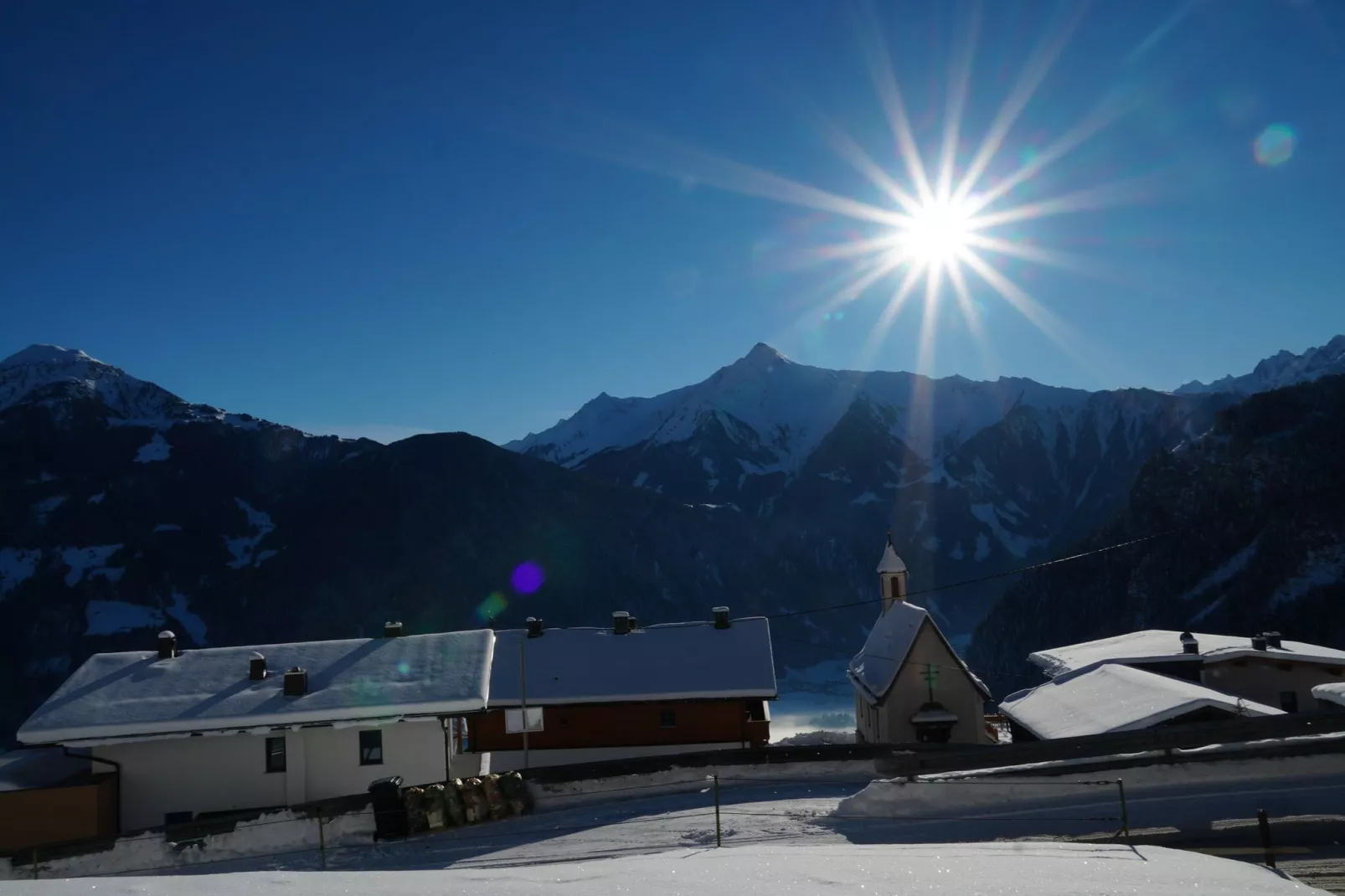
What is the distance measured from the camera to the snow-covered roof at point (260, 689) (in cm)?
2708

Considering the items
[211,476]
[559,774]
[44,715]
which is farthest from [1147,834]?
[211,476]

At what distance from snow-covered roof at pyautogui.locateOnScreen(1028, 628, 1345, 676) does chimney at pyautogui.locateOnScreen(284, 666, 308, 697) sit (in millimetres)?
29012

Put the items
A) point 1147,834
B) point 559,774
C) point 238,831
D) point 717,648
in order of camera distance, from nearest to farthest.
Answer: point 1147,834 → point 238,831 → point 559,774 → point 717,648

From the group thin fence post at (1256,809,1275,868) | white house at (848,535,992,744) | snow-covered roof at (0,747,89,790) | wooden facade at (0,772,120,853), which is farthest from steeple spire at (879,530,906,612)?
thin fence post at (1256,809,1275,868)

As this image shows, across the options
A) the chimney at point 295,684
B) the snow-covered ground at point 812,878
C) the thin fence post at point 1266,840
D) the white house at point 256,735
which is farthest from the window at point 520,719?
the thin fence post at point 1266,840

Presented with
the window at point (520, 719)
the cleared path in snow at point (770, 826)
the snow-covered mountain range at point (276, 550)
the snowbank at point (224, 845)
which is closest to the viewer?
the cleared path in snow at point (770, 826)

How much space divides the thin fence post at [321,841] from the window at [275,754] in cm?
692

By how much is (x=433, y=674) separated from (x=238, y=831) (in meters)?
8.20

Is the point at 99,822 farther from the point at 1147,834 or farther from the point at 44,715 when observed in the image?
the point at 1147,834

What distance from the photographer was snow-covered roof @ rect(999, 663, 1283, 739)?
23.0 meters

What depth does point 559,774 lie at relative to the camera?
2488 cm

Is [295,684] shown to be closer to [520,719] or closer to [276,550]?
[520,719]

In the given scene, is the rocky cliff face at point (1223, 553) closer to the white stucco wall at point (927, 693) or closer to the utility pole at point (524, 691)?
the white stucco wall at point (927, 693)

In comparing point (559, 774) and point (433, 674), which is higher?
point (433, 674)
